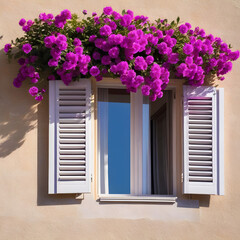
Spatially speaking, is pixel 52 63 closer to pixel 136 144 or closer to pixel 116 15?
pixel 116 15

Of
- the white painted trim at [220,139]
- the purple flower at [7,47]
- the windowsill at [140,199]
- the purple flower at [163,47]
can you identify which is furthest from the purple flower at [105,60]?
the windowsill at [140,199]

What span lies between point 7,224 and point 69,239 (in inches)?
27.7

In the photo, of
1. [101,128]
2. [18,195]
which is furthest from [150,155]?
[18,195]

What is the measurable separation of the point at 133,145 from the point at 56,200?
1158mm

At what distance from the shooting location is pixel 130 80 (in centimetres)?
643

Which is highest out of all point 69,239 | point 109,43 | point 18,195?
point 109,43

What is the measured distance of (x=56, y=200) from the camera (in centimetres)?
660

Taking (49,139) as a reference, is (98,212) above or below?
below

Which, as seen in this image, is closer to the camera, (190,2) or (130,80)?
(130,80)

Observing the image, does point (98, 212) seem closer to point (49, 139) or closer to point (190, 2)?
point (49, 139)

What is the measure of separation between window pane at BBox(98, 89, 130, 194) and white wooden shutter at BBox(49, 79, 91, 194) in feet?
Result: 1.43

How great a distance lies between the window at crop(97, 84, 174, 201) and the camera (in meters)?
7.00

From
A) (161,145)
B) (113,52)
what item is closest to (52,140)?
(113,52)

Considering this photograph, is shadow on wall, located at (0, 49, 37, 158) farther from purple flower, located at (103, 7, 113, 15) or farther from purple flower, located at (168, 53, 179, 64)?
purple flower, located at (168, 53, 179, 64)
